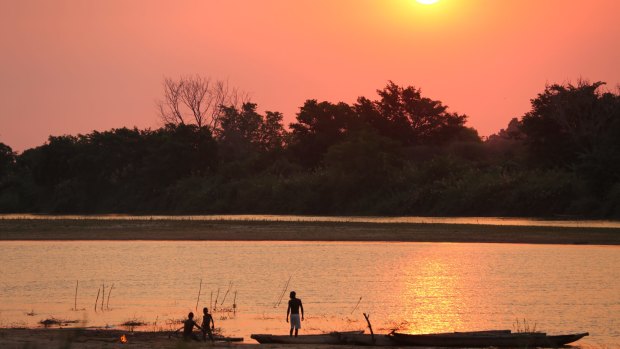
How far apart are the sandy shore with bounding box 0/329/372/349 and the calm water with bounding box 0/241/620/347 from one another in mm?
1383

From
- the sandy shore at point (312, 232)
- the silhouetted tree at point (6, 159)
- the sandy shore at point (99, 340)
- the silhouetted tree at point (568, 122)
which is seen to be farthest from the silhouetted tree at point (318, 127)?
the sandy shore at point (99, 340)

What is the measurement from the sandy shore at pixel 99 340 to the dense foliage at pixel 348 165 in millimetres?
56063

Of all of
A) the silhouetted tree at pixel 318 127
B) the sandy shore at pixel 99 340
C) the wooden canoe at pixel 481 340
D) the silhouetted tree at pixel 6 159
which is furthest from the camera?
the silhouetted tree at pixel 6 159

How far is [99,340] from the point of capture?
80.8 feet

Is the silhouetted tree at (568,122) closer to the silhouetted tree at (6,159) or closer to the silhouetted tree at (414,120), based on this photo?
the silhouetted tree at (414,120)

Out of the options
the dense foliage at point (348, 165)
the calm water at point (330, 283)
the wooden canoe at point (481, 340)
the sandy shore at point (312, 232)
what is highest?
the dense foliage at point (348, 165)

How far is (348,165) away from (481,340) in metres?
75.0

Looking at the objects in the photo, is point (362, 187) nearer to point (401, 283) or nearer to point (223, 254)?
point (223, 254)

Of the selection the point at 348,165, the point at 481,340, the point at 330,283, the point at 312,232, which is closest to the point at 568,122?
the point at 348,165

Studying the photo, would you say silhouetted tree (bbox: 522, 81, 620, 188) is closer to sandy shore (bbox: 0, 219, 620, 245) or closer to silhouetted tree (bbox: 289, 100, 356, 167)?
sandy shore (bbox: 0, 219, 620, 245)

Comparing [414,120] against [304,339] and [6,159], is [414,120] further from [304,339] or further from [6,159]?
[304,339]

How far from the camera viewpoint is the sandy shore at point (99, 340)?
23.2m

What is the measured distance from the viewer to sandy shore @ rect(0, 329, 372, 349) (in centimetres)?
2323

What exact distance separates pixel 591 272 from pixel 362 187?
56548 mm
